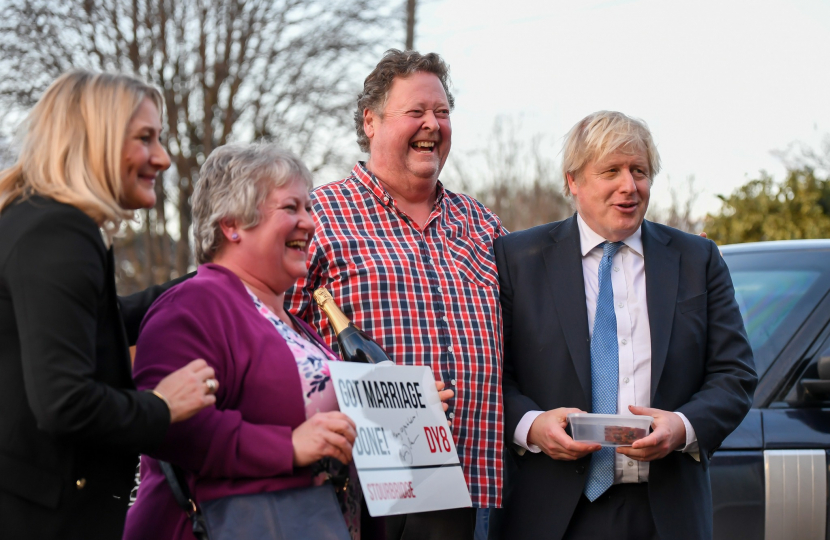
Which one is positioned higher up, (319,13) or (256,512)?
(319,13)

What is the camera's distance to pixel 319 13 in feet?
44.9

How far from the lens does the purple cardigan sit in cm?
212

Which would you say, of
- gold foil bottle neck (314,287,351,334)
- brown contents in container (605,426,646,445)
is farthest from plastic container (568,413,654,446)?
gold foil bottle neck (314,287,351,334)

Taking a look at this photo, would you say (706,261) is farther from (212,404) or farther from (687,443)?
(212,404)

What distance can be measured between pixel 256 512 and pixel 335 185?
5.04 feet

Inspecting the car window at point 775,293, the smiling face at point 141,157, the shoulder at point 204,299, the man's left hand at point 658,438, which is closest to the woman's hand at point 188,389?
the shoulder at point 204,299

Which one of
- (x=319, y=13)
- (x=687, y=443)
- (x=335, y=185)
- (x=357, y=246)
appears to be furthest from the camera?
(x=319, y=13)

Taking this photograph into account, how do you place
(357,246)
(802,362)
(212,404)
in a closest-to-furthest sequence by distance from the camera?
(212,404), (357,246), (802,362)

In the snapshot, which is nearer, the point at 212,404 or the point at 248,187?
the point at 212,404

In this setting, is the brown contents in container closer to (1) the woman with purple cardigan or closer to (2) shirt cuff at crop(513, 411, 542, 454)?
(2) shirt cuff at crop(513, 411, 542, 454)

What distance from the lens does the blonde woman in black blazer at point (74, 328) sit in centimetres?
182

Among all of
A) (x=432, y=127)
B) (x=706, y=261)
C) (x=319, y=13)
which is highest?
(x=319, y=13)

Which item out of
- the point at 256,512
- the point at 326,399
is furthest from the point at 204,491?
the point at 326,399

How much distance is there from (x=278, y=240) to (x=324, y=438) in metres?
0.59
